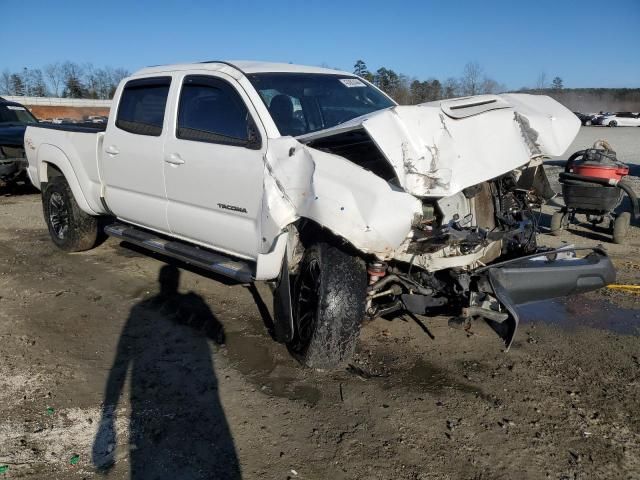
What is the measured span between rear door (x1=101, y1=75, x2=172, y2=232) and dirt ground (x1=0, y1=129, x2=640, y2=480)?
0.87m

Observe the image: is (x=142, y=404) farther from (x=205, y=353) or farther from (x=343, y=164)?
(x=343, y=164)

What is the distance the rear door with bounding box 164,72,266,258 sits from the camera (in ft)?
13.2

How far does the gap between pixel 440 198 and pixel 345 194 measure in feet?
2.52

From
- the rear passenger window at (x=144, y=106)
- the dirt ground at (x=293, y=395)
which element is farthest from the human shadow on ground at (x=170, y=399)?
the rear passenger window at (x=144, y=106)

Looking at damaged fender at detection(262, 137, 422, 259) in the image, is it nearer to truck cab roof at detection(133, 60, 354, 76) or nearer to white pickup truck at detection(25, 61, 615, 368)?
white pickup truck at detection(25, 61, 615, 368)

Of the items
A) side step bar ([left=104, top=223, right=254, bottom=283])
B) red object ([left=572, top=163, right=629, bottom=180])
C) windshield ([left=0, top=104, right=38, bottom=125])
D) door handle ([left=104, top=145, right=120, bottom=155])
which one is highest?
door handle ([left=104, top=145, right=120, bottom=155])

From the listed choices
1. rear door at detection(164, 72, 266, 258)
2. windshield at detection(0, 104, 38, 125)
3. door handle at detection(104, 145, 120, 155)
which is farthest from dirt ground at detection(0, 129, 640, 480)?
windshield at detection(0, 104, 38, 125)

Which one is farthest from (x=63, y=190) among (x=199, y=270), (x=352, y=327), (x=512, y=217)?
(x=512, y=217)

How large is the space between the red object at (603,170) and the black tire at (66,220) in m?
6.03

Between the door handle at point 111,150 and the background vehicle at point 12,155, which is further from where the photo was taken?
the background vehicle at point 12,155

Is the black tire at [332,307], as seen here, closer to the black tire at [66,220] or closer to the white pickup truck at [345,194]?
the white pickup truck at [345,194]

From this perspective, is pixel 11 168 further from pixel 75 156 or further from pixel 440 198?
pixel 440 198

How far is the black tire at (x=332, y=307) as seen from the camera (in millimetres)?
3465

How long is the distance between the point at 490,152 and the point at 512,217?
1.01 m
